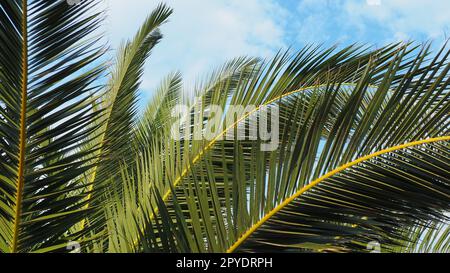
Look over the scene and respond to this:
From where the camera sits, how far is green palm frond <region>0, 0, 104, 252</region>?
268 cm

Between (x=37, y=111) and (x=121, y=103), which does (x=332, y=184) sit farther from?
(x=121, y=103)

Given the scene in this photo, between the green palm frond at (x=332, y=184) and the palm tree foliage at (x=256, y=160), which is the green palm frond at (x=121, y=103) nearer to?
the palm tree foliage at (x=256, y=160)

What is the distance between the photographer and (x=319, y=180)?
227 cm

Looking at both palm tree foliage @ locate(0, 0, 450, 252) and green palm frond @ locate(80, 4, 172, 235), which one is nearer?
palm tree foliage @ locate(0, 0, 450, 252)

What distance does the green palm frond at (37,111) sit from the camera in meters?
2.68

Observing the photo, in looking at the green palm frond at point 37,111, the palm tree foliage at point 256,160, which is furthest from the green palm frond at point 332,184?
the green palm frond at point 37,111

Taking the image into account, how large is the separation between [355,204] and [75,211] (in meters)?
1.53

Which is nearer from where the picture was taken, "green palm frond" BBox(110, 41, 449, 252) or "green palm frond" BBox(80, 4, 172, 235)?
"green palm frond" BBox(110, 41, 449, 252)

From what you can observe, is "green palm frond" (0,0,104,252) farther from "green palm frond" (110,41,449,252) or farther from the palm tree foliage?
"green palm frond" (110,41,449,252)

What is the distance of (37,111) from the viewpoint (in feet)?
9.05

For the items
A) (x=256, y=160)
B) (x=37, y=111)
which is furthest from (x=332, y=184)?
(x=37, y=111)

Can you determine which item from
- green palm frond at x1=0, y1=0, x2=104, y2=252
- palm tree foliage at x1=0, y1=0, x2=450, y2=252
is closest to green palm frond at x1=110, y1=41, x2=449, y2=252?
palm tree foliage at x1=0, y1=0, x2=450, y2=252
